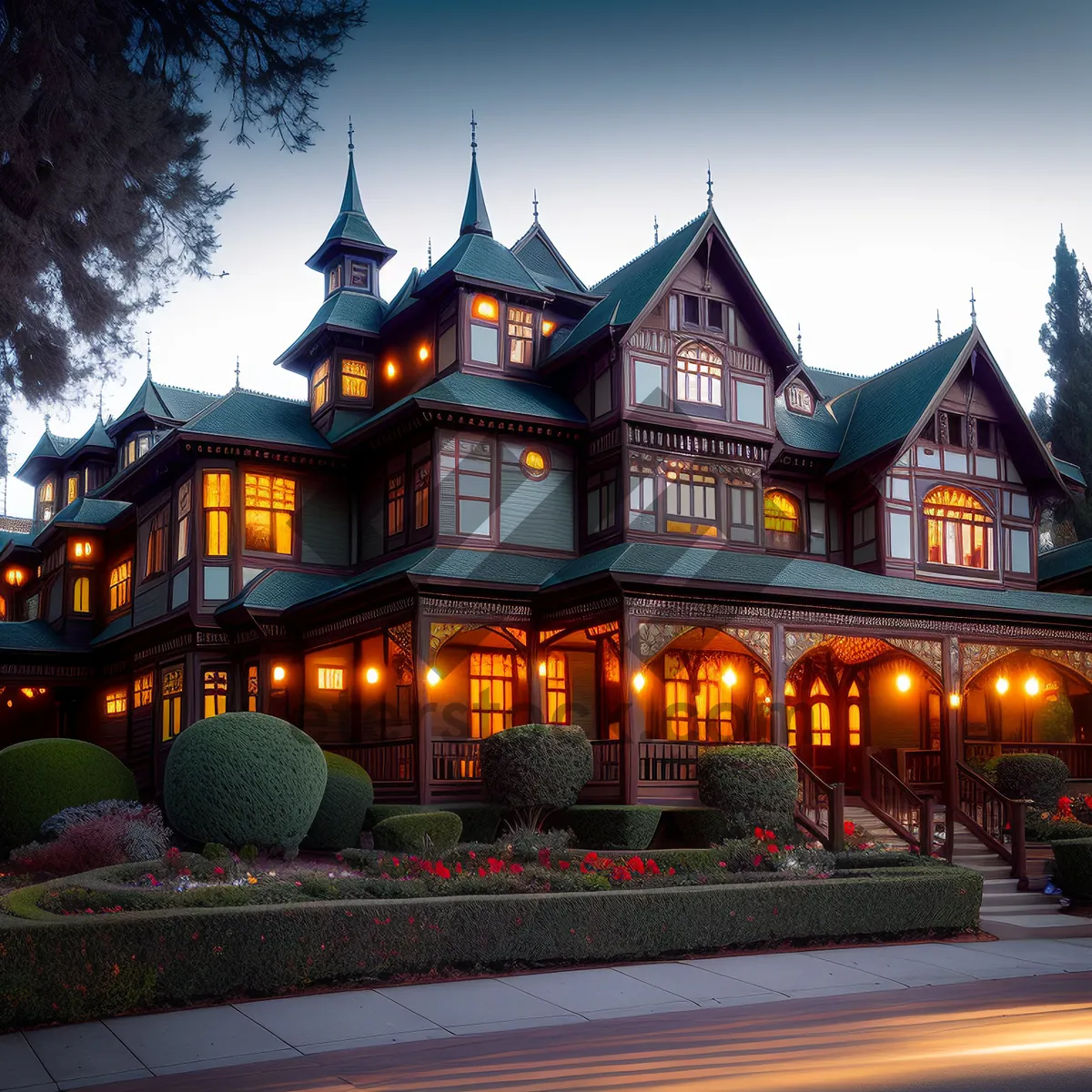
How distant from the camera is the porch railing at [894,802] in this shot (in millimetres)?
24312

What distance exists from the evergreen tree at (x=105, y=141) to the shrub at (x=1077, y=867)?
53.4 feet

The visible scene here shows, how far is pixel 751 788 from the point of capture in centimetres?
2247

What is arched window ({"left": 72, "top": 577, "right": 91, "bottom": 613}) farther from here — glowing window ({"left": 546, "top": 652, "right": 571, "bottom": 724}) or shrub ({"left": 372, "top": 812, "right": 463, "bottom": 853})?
shrub ({"left": 372, "top": 812, "right": 463, "bottom": 853})

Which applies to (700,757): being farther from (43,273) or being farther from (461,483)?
(43,273)

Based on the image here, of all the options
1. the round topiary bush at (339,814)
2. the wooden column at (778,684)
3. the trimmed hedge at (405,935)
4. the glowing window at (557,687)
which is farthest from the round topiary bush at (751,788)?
the round topiary bush at (339,814)

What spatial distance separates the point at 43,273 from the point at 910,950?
13109 mm

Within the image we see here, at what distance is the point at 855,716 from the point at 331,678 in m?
12.3

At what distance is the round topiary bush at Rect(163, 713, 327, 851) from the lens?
19.8 m

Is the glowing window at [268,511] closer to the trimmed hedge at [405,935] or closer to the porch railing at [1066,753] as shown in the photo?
the porch railing at [1066,753]

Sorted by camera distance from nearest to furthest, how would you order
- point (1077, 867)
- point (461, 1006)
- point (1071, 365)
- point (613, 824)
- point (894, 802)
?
point (461, 1006) < point (1077, 867) < point (613, 824) < point (894, 802) < point (1071, 365)

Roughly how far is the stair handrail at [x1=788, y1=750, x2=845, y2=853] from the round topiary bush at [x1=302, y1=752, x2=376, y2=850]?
7778mm

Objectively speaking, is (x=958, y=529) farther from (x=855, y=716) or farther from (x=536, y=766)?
(x=536, y=766)

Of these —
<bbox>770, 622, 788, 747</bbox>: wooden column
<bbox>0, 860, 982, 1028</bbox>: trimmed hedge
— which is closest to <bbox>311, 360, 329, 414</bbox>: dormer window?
<bbox>770, 622, 788, 747</bbox>: wooden column

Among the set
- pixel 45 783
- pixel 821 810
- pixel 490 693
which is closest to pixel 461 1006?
pixel 45 783
